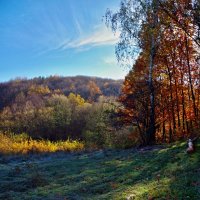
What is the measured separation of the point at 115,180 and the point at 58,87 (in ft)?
544

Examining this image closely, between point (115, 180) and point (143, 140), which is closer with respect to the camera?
point (115, 180)

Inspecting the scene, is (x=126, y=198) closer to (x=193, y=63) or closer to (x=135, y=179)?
(x=135, y=179)

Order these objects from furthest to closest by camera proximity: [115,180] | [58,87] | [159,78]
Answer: [58,87], [159,78], [115,180]

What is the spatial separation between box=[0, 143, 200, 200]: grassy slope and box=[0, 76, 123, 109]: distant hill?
404ft

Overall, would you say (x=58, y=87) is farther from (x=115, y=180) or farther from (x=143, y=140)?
(x=115, y=180)

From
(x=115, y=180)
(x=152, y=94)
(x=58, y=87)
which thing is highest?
(x=58, y=87)

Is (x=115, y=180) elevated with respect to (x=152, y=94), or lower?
lower

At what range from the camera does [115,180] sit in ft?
46.6

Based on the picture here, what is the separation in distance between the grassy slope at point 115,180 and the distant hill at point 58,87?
12326cm

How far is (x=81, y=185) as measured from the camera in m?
14.1

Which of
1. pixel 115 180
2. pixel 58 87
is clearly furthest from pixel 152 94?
pixel 58 87

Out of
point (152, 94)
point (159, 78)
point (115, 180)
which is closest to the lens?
point (115, 180)

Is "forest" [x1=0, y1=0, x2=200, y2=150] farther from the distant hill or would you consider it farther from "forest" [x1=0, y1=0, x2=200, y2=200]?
the distant hill

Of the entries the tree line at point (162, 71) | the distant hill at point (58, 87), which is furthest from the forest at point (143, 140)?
the distant hill at point (58, 87)
